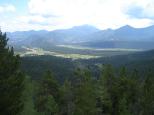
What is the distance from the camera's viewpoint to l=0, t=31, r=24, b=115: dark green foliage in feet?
89.8

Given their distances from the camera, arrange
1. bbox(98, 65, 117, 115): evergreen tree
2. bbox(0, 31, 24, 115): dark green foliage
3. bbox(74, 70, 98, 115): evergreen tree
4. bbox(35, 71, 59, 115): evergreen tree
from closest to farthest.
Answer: bbox(0, 31, 24, 115): dark green foliage → bbox(74, 70, 98, 115): evergreen tree → bbox(98, 65, 117, 115): evergreen tree → bbox(35, 71, 59, 115): evergreen tree

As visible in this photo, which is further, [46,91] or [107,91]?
[46,91]

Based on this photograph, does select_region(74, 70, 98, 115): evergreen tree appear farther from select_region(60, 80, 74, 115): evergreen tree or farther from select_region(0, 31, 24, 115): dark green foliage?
select_region(0, 31, 24, 115): dark green foliage

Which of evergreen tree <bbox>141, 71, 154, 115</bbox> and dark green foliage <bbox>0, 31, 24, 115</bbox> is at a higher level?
dark green foliage <bbox>0, 31, 24, 115</bbox>

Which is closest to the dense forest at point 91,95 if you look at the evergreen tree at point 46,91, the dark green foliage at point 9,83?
the evergreen tree at point 46,91

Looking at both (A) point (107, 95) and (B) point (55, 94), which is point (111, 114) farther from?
(B) point (55, 94)

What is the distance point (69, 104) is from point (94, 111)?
799 inches

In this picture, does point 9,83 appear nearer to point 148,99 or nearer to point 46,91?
point 46,91

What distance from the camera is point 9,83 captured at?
91.1ft

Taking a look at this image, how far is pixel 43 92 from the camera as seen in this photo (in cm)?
6078

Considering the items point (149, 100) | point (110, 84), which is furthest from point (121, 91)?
point (149, 100)

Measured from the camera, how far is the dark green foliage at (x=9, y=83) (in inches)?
1077

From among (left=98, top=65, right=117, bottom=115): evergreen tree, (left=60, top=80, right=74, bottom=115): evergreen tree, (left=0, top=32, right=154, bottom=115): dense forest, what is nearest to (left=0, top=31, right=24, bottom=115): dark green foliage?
(left=0, top=32, right=154, bottom=115): dense forest

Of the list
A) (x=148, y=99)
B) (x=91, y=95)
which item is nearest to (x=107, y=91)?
(x=91, y=95)
